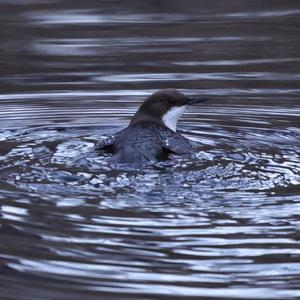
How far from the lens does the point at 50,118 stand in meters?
10.6

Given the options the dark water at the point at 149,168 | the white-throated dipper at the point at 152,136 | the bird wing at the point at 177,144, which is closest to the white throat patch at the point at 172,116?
the white-throated dipper at the point at 152,136

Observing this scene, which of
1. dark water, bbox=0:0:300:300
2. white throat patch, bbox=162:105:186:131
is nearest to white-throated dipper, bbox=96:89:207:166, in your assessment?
white throat patch, bbox=162:105:186:131

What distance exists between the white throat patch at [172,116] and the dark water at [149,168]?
237 mm

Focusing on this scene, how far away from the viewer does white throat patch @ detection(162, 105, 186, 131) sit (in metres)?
10.0

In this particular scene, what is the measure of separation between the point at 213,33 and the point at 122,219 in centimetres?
715

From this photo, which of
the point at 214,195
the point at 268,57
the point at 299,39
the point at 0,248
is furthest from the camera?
the point at 299,39

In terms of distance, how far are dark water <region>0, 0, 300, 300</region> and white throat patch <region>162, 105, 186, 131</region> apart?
0.24 metres

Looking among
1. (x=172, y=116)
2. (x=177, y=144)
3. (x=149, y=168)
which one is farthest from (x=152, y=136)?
(x=172, y=116)

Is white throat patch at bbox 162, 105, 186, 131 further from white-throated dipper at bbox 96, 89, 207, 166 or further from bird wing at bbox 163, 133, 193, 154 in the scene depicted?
bird wing at bbox 163, 133, 193, 154

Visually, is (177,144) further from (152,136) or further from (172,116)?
(172,116)

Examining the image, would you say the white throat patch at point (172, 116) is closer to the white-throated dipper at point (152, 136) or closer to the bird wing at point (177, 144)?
the white-throated dipper at point (152, 136)

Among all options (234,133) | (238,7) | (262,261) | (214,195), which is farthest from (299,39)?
(262,261)

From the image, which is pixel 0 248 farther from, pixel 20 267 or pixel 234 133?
pixel 234 133

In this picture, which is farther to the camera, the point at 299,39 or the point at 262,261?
the point at 299,39
